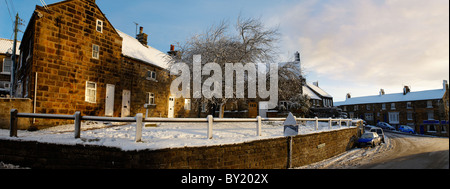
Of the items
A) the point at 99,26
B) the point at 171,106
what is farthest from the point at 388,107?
the point at 99,26

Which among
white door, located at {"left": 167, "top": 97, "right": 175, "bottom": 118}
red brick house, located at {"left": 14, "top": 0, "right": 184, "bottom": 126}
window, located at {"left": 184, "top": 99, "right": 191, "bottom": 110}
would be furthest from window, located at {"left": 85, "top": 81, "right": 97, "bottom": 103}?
window, located at {"left": 184, "top": 99, "right": 191, "bottom": 110}

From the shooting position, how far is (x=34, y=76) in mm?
12422

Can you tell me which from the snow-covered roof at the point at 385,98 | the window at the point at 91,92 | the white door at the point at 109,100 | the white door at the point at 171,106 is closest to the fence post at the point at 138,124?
the window at the point at 91,92

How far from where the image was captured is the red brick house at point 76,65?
12688mm

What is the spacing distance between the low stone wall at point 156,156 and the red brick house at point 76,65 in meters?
5.61

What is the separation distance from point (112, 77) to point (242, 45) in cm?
930

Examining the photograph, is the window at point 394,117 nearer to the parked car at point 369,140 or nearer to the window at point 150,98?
the parked car at point 369,140

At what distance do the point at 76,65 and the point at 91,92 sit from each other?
1862 mm

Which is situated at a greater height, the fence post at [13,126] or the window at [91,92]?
the window at [91,92]

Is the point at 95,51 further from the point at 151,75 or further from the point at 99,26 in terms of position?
the point at 151,75

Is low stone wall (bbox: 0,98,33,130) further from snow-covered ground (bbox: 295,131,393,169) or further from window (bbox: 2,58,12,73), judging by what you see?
window (bbox: 2,58,12,73)

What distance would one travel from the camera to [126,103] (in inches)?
698

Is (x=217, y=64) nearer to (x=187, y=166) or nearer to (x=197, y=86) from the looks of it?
(x=197, y=86)
